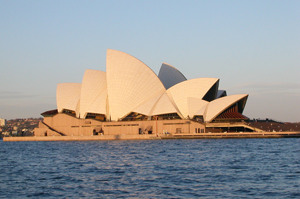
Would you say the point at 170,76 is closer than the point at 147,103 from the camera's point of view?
No

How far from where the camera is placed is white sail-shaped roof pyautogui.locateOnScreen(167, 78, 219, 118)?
7638cm

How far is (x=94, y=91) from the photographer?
86.1 metres

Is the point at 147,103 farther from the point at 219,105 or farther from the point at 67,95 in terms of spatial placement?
the point at 67,95

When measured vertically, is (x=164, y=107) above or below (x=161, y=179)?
above

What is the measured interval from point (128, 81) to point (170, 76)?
11.7 metres

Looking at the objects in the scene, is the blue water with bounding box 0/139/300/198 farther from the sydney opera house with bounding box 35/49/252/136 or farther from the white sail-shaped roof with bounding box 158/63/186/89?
the white sail-shaped roof with bounding box 158/63/186/89

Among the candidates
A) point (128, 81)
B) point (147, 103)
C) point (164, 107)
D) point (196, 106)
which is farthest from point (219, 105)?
point (128, 81)

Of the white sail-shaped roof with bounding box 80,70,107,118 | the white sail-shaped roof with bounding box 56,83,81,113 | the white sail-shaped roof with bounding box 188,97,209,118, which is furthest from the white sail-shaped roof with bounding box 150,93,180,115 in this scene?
the white sail-shaped roof with bounding box 56,83,81,113

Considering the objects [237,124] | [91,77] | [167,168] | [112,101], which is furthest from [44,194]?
[91,77]

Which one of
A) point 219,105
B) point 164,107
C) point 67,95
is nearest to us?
point 219,105

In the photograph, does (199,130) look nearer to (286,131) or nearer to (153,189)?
(286,131)

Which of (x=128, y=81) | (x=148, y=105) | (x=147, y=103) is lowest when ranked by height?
(x=148, y=105)

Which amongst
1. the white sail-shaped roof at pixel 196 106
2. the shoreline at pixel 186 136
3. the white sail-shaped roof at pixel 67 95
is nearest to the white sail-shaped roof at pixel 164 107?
the white sail-shaped roof at pixel 196 106

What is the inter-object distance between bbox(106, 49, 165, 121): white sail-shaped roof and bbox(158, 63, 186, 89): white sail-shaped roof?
6.74 metres
